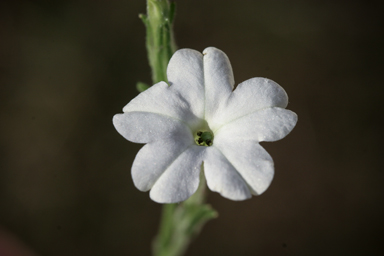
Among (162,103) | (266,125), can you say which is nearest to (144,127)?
(162,103)

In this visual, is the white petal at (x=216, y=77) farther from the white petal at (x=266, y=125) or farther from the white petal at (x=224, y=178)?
the white petal at (x=224, y=178)

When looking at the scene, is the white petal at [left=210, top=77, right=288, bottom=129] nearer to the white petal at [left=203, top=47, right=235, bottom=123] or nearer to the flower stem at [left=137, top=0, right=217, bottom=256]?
the white petal at [left=203, top=47, right=235, bottom=123]

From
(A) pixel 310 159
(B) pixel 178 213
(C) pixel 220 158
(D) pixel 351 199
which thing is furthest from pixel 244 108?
(D) pixel 351 199

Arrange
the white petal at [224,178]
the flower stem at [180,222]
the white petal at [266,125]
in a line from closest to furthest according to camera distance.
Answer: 1. the white petal at [224,178]
2. the white petal at [266,125]
3. the flower stem at [180,222]

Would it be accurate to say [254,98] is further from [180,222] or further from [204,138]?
[180,222]

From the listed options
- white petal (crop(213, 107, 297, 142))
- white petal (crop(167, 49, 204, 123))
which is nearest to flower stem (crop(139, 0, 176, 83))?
white petal (crop(167, 49, 204, 123))

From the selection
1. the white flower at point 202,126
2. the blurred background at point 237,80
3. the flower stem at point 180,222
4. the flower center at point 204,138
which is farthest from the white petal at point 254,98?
the blurred background at point 237,80
